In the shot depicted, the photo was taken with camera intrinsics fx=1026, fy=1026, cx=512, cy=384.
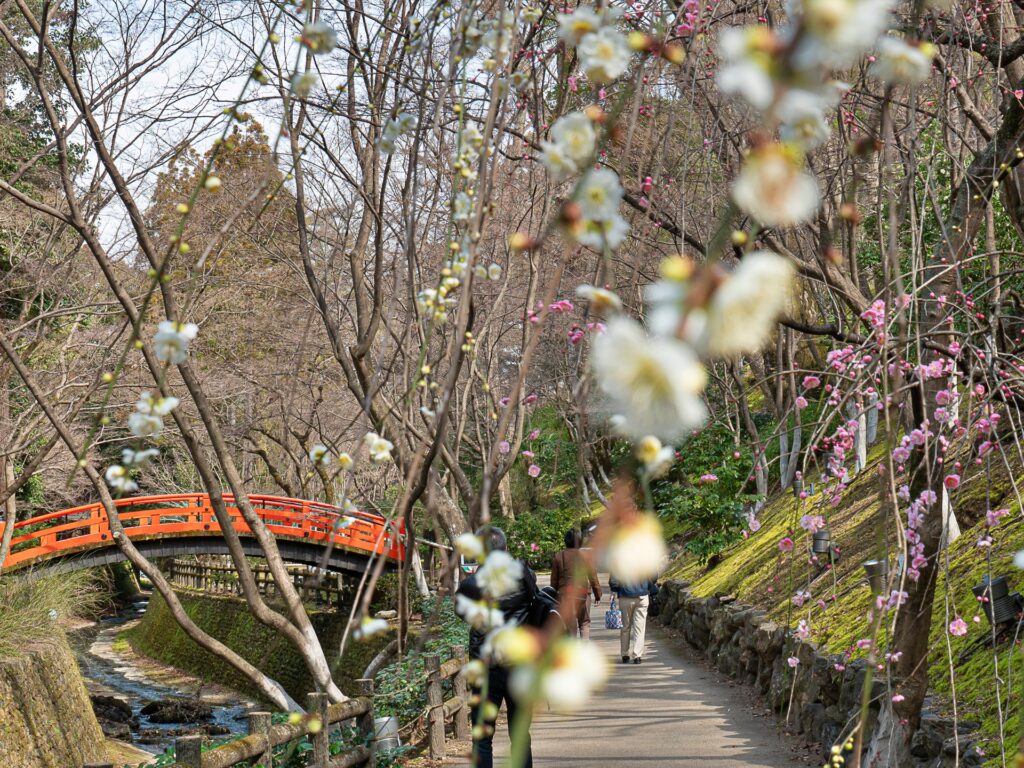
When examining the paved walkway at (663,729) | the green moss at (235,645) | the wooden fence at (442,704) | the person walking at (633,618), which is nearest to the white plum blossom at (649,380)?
the paved walkway at (663,729)

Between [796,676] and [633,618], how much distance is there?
732 cm

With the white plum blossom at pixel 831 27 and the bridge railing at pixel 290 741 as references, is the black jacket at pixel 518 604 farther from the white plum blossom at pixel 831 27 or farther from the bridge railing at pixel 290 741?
the white plum blossom at pixel 831 27

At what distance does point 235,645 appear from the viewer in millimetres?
20562

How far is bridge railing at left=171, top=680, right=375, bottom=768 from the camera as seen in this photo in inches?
179

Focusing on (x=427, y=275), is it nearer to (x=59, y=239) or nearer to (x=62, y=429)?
(x=59, y=239)

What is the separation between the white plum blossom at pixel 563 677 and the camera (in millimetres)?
643

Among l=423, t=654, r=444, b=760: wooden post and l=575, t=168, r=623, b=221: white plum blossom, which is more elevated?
l=575, t=168, r=623, b=221: white plum blossom

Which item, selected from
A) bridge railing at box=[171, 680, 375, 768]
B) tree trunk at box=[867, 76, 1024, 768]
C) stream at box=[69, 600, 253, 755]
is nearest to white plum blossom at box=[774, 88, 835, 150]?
tree trunk at box=[867, 76, 1024, 768]

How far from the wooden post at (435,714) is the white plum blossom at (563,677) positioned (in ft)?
21.2

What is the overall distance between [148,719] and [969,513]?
44.2 ft

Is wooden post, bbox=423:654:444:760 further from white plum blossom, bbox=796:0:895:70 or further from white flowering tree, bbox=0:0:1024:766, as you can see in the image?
white plum blossom, bbox=796:0:895:70

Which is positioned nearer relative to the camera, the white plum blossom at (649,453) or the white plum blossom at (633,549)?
the white plum blossom at (633,549)

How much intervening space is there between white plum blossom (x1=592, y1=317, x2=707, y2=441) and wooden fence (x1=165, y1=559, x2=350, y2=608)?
19.7 metres

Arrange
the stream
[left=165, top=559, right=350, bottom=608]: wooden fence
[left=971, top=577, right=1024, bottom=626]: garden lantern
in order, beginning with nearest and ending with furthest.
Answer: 1. [left=971, top=577, right=1024, bottom=626]: garden lantern
2. the stream
3. [left=165, top=559, right=350, bottom=608]: wooden fence
